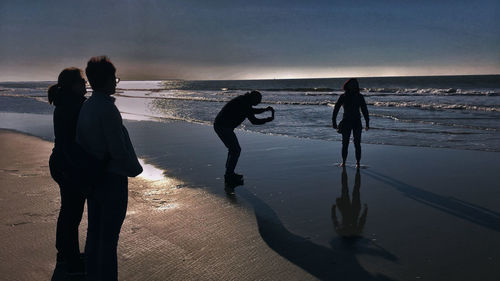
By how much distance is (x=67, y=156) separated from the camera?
268 centimetres

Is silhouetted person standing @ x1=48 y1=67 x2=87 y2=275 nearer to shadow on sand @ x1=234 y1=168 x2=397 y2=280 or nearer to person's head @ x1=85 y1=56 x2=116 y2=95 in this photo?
person's head @ x1=85 y1=56 x2=116 y2=95

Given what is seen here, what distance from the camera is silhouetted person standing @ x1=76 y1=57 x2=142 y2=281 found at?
8.00 feet

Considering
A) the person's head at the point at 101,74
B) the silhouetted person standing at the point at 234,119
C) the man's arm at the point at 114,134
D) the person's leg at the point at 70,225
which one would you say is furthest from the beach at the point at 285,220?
the person's head at the point at 101,74

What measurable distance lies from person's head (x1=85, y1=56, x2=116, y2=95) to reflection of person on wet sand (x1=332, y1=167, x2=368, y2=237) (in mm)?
2975

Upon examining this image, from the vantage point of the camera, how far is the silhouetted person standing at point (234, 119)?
591cm

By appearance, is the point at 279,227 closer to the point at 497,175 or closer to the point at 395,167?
the point at 395,167

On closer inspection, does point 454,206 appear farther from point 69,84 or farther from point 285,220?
point 69,84

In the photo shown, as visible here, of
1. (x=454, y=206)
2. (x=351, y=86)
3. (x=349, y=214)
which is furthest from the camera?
(x=351, y=86)

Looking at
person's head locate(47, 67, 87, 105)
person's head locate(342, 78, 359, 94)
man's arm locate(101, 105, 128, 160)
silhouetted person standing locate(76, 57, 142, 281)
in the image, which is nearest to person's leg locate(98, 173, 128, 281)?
silhouetted person standing locate(76, 57, 142, 281)

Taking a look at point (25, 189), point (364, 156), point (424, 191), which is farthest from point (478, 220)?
point (25, 189)

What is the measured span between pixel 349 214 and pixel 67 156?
11.5ft

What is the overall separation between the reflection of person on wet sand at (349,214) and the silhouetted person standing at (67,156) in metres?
2.75

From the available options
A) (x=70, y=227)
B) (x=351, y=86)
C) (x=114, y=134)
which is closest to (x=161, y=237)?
(x=70, y=227)

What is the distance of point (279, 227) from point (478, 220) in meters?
2.43
